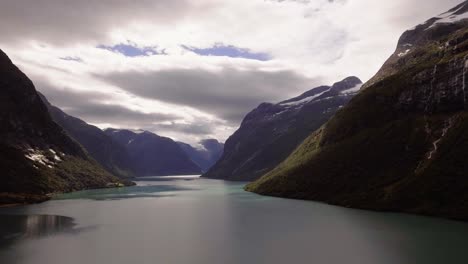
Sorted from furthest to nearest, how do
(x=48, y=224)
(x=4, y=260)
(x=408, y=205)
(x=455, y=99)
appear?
(x=455, y=99)
(x=408, y=205)
(x=48, y=224)
(x=4, y=260)

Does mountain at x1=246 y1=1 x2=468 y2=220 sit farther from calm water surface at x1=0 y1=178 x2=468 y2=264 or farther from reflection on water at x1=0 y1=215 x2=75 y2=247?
reflection on water at x1=0 y1=215 x2=75 y2=247

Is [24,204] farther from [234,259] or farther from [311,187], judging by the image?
[234,259]

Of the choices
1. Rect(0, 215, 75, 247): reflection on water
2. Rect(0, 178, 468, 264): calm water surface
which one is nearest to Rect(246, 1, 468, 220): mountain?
Rect(0, 178, 468, 264): calm water surface

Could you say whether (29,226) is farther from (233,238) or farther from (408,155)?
(408,155)

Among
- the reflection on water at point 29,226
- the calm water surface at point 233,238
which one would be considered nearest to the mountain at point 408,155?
the calm water surface at point 233,238

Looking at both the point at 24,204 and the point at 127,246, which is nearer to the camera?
the point at 127,246

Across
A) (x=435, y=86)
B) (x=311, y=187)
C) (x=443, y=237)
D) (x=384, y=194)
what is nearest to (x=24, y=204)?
(x=311, y=187)

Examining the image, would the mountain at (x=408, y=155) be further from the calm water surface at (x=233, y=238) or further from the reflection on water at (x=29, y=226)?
the reflection on water at (x=29, y=226)
